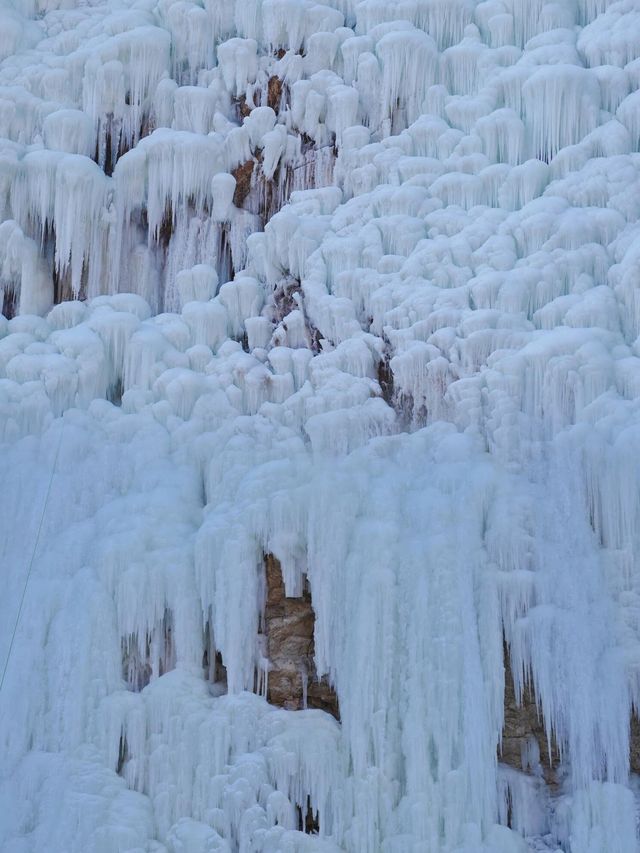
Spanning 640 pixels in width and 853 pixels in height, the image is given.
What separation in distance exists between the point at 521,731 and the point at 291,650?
1.71 metres

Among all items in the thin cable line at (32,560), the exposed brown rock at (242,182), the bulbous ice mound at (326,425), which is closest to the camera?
the bulbous ice mound at (326,425)

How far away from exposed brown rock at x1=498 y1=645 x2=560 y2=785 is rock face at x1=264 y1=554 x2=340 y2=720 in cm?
120

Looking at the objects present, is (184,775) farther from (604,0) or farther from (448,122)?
(604,0)

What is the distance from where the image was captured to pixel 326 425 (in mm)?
7609

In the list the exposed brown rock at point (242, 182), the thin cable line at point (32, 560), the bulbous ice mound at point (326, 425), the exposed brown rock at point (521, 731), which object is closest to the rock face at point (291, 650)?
the bulbous ice mound at point (326, 425)

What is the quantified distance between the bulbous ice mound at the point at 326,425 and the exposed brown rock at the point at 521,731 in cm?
3

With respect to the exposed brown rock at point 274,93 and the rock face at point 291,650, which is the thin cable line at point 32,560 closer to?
the rock face at point 291,650

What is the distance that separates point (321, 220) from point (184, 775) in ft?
15.0

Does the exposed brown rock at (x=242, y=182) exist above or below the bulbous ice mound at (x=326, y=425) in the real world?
above

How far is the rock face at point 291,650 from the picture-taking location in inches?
291

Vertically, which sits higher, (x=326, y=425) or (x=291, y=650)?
(x=326, y=425)

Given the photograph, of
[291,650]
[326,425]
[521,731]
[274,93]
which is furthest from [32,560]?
[274,93]

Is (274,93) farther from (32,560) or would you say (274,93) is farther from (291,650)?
(291,650)

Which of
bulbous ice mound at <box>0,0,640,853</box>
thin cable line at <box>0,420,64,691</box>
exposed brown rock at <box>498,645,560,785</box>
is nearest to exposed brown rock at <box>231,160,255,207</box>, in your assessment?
bulbous ice mound at <box>0,0,640,853</box>
